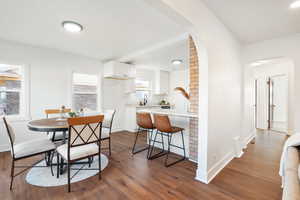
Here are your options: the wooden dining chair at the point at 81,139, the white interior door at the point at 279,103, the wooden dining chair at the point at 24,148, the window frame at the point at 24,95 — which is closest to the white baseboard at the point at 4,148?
the window frame at the point at 24,95

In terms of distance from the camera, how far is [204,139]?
2.01 meters

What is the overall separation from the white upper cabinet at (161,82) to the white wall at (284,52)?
3553 mm

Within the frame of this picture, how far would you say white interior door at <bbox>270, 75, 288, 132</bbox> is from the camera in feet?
16.0

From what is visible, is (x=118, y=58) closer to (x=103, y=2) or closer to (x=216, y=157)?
(x=103, y=2)

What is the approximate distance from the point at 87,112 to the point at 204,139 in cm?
288

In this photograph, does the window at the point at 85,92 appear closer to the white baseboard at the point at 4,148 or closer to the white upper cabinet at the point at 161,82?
the white baseboard at the point at 4,148

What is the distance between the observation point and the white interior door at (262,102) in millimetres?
5277

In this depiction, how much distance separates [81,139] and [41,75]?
8.88 feet

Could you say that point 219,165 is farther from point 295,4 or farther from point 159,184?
point 295,4

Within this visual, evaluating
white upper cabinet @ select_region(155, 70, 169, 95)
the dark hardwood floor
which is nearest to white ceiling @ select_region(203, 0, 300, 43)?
the dark hardwood floor

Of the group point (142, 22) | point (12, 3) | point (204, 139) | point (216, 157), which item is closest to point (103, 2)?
point (142, 22)

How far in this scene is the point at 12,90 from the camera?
329cm

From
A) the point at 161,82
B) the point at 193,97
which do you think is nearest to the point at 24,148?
the point at 193,97

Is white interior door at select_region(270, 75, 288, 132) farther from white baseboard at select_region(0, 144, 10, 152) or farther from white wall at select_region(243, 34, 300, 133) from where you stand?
white baseboard at select_region(0, 144, 10, 152)
